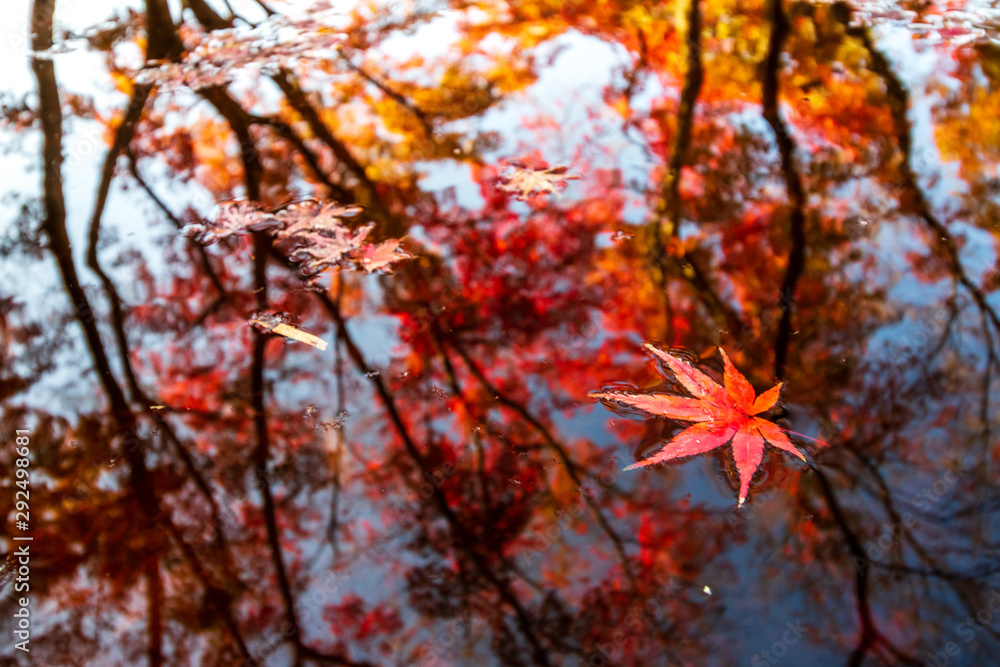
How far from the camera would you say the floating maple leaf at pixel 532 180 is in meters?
2.51

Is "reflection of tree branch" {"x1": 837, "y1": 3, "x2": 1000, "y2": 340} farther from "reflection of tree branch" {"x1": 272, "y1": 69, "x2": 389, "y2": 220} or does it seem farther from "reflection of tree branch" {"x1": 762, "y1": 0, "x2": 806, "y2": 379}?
"reflection of tree branch" {"x1": 272, "y1": 69, "x2": 389, "y2": 220}

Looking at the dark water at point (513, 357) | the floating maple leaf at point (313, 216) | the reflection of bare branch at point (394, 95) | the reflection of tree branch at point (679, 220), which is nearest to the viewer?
the dark water at point (513, 357)

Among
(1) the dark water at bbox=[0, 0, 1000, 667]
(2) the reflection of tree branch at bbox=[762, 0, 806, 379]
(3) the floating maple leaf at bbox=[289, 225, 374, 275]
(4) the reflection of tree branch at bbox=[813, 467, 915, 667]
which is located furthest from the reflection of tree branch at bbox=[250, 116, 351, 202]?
(4) the reflection of tree branch at bbox=[813, 467, 915, 667]

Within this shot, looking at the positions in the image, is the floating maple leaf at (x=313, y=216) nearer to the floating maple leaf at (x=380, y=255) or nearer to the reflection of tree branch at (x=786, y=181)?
the floating maple leaf at (x=380, y=255)

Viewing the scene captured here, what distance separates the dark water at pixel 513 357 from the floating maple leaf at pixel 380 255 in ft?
0.08

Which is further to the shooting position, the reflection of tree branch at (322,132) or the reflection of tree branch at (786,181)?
the reflection of tree branch at (322,132)

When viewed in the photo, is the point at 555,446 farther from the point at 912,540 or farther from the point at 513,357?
the point at 912,540

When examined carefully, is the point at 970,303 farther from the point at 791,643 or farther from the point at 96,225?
the point at 96,225

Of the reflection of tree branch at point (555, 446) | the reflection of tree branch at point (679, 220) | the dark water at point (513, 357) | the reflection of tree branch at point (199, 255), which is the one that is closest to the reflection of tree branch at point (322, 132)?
the dark water at point (513, 357)

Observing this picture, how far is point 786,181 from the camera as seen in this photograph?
249 cm

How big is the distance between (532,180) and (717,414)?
1354 millimetres

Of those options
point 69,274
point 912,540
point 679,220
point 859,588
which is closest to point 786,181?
point 679,220

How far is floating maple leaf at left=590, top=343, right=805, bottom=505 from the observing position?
1.49 metres

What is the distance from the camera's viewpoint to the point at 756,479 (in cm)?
144
